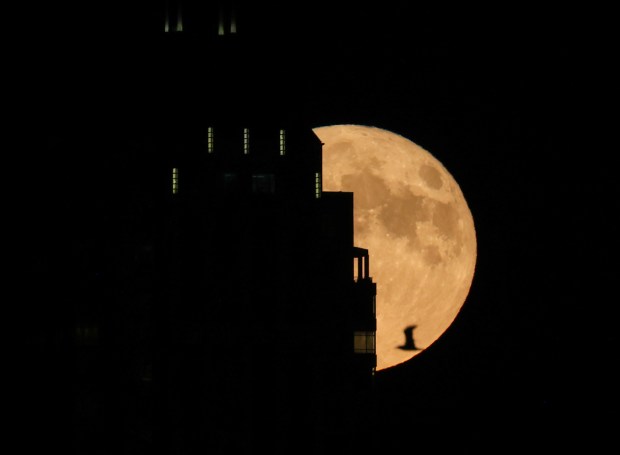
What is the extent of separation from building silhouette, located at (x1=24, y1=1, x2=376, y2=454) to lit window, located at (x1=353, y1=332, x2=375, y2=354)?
0.07 metres

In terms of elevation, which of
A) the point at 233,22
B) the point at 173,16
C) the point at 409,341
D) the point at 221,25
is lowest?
the point at 409,341

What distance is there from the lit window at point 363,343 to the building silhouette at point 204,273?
0.25ft

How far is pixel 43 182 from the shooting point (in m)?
46.0

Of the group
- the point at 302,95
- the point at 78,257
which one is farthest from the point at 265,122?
the point at 78,257

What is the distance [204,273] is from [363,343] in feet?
30.1

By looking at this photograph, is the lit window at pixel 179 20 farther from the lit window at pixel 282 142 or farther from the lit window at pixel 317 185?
the lit window at pixel 317 185

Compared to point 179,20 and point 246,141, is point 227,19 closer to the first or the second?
point 179,20

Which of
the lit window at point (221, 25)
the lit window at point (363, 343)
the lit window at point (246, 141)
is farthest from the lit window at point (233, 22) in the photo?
the lit window at point (363, 343)

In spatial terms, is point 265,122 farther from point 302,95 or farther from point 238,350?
point 238,350

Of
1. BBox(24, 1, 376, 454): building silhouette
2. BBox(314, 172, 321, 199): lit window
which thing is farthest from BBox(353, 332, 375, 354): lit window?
BBox(314, 172, 321, 199): lit window

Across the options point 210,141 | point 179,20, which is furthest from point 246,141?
point 179,20

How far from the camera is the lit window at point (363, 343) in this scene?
43062 millimetres

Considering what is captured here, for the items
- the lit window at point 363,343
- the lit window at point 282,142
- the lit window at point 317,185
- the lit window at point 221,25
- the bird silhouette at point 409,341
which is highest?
the lit window at point 221,25

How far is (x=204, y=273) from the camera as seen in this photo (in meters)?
42.3
